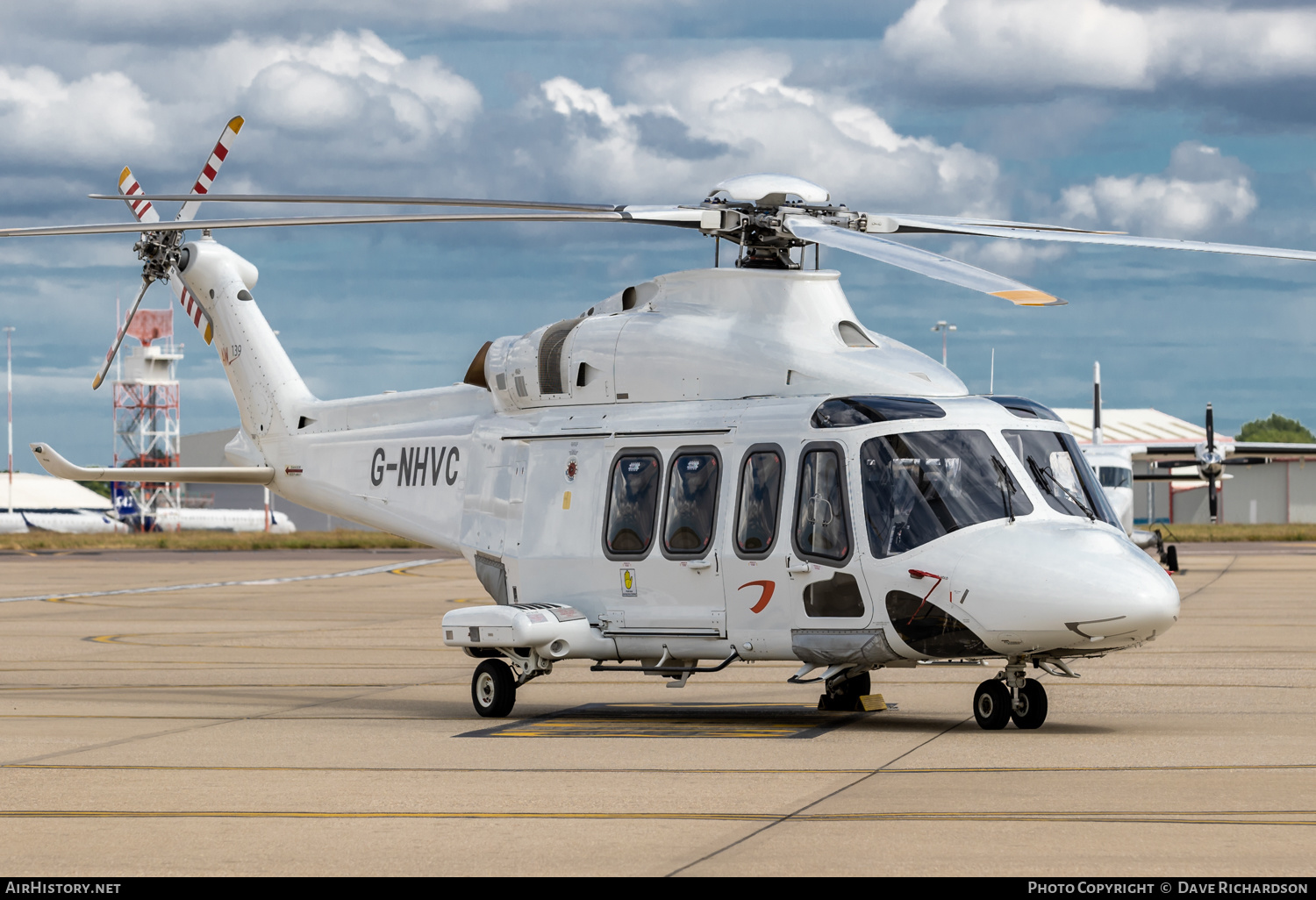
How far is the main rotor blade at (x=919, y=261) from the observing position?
400 inches

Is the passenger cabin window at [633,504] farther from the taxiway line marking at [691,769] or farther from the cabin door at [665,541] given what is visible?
the taxiway line marking at [691,769]

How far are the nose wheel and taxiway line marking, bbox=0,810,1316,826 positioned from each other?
13.4ft

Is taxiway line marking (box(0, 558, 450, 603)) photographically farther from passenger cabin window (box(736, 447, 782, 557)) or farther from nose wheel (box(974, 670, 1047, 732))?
nose wheel (box(974, 670, 1047, 732))

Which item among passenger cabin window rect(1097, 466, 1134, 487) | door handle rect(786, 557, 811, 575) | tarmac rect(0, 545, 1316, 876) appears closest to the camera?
tarmac rect(0, 545, 1316, 876)

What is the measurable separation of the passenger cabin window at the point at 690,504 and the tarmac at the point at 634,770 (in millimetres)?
1549

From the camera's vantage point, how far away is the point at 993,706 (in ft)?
40.7

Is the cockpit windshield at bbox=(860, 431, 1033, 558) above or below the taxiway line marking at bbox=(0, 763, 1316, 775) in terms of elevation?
above

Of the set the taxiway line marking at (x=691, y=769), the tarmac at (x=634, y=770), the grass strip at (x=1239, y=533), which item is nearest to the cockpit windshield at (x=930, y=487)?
the tarmac at (x=634, y=770)

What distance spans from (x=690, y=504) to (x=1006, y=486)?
8.99 ft

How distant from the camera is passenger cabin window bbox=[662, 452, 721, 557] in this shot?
13.1 meters

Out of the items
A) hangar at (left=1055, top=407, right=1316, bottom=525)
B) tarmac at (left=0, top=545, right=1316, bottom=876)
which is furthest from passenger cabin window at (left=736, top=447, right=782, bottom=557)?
hangar at (left=1055, top=407, right=1316, bottom=525)

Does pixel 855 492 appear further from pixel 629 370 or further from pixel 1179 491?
pixel 1179 491

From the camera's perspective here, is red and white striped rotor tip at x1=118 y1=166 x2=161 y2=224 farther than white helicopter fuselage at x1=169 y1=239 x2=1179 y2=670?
Yes

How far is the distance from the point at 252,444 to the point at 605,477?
6.43 m
